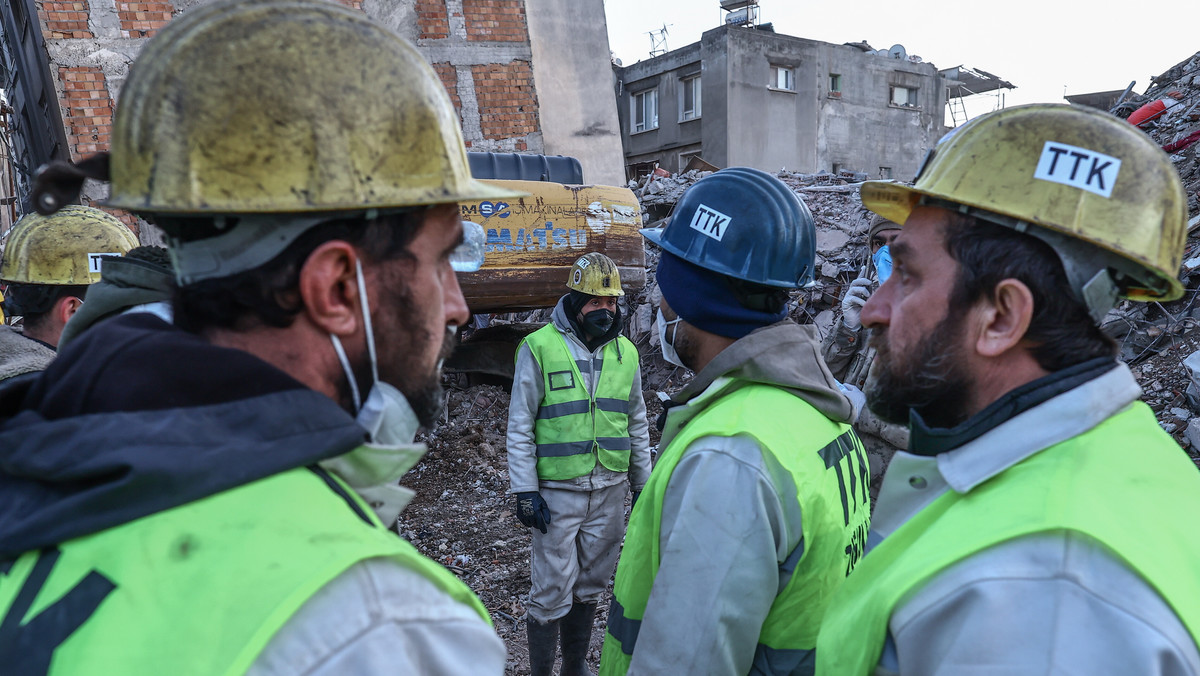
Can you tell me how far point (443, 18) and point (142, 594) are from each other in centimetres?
988

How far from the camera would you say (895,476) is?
1430 mm

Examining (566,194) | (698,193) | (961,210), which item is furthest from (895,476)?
(566,194)

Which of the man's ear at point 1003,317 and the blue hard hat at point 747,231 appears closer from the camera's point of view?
the man's ear at point 1003,317

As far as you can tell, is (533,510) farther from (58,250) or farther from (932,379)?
(932,379)

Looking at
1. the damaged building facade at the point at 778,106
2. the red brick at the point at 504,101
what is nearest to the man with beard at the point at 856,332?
the red brick at the point at 504,101

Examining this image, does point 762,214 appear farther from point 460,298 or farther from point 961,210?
point 460,298

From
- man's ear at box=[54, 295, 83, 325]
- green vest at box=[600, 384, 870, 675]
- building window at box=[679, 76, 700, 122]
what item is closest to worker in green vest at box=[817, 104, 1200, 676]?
green vest at box=[600, 384, 870, 675]

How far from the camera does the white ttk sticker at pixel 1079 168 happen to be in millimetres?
1279

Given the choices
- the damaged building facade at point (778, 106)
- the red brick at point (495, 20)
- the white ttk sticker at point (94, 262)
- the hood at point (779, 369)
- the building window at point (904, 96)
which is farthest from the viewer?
the building window at point (904, 96)

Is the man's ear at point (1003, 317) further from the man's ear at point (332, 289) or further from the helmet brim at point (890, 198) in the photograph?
the man's ear at point (332, 289)

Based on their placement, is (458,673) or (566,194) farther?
(566,194)

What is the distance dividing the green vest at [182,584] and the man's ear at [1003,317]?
1165 mm

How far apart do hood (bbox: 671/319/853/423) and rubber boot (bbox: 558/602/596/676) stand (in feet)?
9.96

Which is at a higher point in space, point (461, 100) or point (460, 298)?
point (461, 100)
